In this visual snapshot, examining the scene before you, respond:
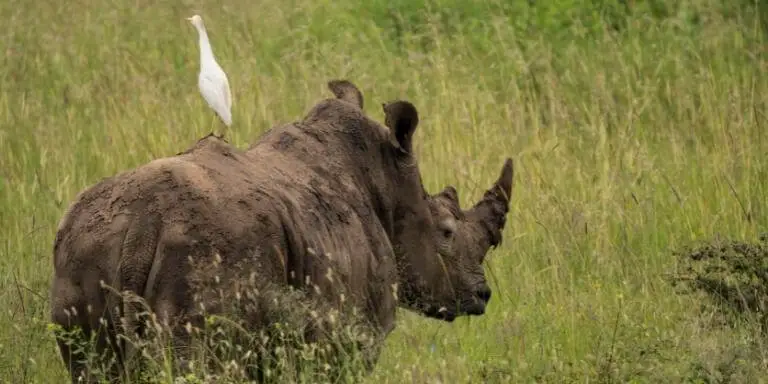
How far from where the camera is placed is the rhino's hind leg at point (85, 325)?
4625 mm

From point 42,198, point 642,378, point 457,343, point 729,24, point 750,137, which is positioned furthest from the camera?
point 729,24

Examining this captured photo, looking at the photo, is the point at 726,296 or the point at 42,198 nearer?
the point at 726,296

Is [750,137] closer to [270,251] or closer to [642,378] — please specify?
[642,378]

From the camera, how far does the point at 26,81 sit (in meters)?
12.1

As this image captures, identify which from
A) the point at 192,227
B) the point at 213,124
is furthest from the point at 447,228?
the point at 213,124

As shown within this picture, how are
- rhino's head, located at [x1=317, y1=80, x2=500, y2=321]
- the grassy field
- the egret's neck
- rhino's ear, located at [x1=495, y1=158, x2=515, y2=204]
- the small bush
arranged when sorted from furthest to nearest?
the egret's neck
the small bush
rhino's ear, located at [x1=495, y1=158, x2=515, y2=204]
the grassy field
rhino's head, located at [x1=317, y1=80, x2=500, y2=321]

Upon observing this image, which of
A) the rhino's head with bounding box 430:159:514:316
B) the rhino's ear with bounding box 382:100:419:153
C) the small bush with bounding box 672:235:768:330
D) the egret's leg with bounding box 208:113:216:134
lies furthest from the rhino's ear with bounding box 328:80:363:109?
the egret's leg with bounding box 208:113:216:134

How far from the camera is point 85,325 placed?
15.4ft

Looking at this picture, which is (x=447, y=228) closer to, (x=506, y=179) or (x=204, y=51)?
(x=506, y=179)

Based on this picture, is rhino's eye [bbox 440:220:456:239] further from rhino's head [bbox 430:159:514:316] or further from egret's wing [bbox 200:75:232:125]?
egret's wing [bbox 200:75:232:125]

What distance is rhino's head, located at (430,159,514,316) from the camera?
6.10 meters

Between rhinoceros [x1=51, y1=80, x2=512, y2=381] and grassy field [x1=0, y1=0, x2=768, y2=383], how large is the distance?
293 millimetres

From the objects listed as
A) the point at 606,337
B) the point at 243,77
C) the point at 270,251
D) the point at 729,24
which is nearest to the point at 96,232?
the point at 270,251

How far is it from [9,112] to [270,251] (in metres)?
6.25
